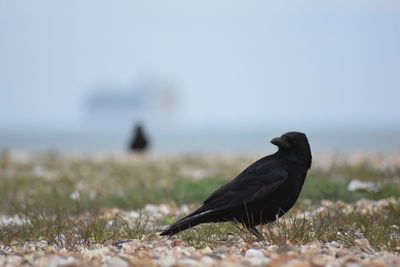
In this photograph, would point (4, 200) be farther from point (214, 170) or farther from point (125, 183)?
point (214, 170)

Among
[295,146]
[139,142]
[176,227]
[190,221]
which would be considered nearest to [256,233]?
[190,221]

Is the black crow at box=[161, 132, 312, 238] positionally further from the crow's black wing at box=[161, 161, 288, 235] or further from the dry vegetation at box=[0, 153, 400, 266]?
the dry vegetation at box=[0, 153, 400, 266]

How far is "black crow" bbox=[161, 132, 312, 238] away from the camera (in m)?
5.36

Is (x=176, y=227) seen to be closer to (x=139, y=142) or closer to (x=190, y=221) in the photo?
(x=190, y=221)

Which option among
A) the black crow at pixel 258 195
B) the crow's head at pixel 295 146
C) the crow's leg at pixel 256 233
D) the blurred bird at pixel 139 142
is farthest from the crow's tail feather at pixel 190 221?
the blurred bird at pixel 139 142

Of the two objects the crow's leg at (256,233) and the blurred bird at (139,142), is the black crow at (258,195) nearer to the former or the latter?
the crow's leg at (256,233)

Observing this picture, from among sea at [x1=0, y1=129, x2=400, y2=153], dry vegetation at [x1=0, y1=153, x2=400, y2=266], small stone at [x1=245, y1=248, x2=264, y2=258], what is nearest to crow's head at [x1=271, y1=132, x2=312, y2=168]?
dry vegetation at [x1=0, y1=153, x2=400, y2=266]

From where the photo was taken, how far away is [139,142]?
21.4 m

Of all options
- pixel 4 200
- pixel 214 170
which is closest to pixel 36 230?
pixel 4 200

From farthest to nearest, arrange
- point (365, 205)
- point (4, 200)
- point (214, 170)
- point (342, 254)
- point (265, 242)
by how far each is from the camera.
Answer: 1. point (214, 170)
2. point (4, 200)
3. point (365, 205)
4. point (265, 242)
5. point (342, 254)

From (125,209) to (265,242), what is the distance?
13.4 ft

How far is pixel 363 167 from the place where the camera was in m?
12.3

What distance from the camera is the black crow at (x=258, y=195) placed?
5355mm

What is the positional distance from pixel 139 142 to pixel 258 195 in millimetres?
16223
